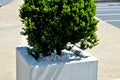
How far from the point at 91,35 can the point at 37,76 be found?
1.11 m

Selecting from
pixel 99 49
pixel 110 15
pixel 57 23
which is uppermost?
pixel 57 23

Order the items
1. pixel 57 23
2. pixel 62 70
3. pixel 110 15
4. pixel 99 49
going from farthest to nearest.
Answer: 1. pixel 110 15
2. pixel 99 49
3. pixel 57 23
4. pixel 62 70

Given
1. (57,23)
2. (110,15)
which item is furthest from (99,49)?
(110,15)

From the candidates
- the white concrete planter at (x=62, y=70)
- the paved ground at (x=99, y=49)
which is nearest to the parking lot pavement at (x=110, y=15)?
the paved ground at (x=99, y=49)

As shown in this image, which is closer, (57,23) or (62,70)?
(62,70)

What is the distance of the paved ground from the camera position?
5996mm

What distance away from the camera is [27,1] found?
431 centimetres

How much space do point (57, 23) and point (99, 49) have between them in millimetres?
4329

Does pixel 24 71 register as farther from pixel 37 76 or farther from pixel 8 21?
pixel 8 21

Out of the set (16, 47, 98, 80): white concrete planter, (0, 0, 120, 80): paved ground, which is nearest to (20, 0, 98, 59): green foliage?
(16, 47, 98, 80): white concrete planter

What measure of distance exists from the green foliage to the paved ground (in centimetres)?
187

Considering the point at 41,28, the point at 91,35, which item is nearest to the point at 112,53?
the point at 91,35

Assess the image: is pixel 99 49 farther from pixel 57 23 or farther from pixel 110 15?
pixel 110 15

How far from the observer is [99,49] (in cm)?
811
